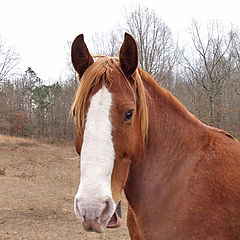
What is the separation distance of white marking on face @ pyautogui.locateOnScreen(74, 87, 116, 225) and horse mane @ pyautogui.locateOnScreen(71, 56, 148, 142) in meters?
0.12

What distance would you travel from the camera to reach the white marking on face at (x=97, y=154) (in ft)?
5.15

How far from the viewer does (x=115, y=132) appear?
176cm

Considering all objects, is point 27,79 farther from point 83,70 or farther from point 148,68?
point 83,70

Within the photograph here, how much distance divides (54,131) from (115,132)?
4230 centimetres

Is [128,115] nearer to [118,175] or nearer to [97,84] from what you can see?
[97,84]

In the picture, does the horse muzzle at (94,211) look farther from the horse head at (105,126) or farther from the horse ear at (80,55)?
the horse ear at (80,55)

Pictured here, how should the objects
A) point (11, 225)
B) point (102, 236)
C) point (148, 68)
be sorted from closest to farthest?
point (102, 236)
point (11, 225)
point (148, 68)

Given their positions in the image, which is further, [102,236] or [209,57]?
[209,57]

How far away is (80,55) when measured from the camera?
7.00 feet

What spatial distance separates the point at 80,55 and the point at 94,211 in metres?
1.33

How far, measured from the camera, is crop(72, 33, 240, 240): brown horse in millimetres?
1666

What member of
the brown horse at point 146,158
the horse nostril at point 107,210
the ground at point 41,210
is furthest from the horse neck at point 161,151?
the ground at point 41,210

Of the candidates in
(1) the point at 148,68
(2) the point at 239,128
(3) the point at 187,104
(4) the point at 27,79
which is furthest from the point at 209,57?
(4) the point at 27,79

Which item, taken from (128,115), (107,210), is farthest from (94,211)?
(128,115)
